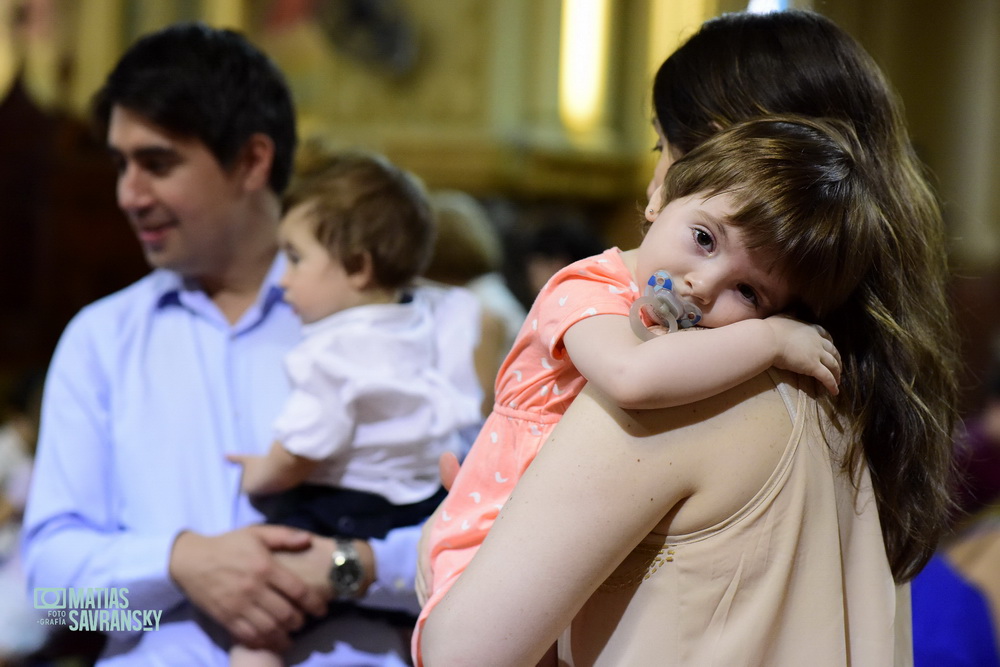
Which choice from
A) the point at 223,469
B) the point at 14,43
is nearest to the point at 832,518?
the point at 223,469

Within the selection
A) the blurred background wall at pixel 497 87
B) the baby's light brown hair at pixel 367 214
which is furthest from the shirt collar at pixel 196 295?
the blurred background wall at pixel 497 87

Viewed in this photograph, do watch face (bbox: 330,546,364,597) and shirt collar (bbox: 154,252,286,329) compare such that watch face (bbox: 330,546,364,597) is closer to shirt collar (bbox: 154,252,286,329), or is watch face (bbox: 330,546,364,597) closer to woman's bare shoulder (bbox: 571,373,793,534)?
shirt collar (bbox: 154,252,286,329)

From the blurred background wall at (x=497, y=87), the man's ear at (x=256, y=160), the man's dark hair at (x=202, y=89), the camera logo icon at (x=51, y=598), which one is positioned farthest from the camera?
the blurred background wall at (x=497, y=87)

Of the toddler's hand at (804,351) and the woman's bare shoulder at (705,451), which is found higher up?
the toddler's hand at (804,351)

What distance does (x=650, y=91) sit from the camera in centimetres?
145

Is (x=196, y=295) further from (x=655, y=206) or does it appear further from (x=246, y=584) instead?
(x=655, y=206)

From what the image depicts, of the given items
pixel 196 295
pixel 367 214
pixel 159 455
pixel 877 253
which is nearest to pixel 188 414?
pixel 159 455

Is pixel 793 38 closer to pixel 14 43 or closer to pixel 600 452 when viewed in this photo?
pixel 600 452

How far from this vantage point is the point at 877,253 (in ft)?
4.06

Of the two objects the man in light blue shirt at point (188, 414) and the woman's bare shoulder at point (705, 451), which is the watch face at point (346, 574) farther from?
the woman's bare shoulder at point (705, 451)

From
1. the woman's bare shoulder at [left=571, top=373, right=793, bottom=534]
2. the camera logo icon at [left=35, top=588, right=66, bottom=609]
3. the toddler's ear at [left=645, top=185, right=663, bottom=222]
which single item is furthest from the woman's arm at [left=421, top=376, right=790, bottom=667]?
the camera logo icon at [left=35, top=588, right=66, bottom=609]

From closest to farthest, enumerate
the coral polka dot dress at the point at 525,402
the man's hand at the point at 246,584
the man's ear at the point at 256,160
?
the coral polka dot dress at the point at 525,402 < the man's hand at the point at 246,584 < the man's ear at the point at 256,160

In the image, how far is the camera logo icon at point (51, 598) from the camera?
5.98 ft

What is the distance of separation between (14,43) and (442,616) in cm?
669
